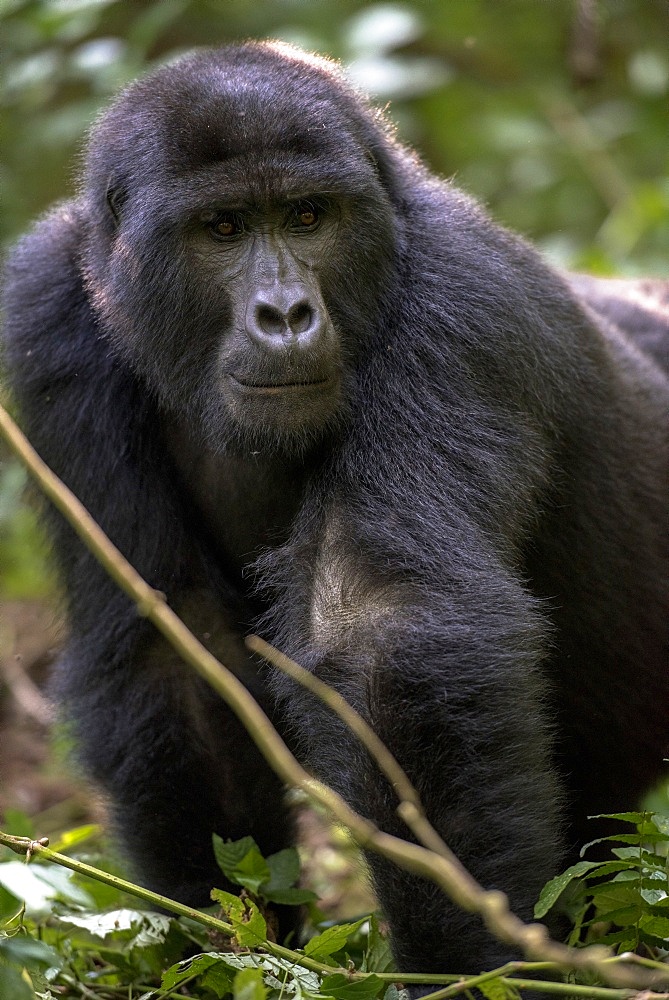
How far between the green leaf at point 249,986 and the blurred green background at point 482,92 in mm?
4342

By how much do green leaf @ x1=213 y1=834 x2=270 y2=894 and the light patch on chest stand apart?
685 mm

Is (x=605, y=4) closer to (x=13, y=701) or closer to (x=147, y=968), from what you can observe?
(x=13, y=701)

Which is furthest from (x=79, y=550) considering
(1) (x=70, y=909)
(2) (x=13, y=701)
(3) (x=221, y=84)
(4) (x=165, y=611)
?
(2) (x=13, y=701)

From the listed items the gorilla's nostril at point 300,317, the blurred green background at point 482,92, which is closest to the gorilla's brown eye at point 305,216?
the gorilla's nostril at point 300,317

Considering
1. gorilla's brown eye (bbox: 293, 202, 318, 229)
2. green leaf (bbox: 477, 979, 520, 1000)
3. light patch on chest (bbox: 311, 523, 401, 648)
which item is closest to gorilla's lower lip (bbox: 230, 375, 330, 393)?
light patch on chest (bbox: 311, 523, 401, 648)

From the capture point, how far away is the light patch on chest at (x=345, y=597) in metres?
2.96

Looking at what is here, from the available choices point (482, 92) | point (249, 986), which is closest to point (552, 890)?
point (249, 986)

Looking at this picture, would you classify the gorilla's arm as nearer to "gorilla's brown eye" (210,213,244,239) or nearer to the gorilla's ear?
the gorilla's ear

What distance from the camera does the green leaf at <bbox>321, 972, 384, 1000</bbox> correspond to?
2623 mm

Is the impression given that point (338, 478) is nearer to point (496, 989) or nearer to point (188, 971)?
point (188, 971)

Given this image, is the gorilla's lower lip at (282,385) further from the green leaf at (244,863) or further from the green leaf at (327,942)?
the green leaf at (327,942)

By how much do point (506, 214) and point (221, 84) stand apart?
5.25 m

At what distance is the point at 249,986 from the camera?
95.6 inches

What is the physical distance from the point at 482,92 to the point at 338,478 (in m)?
6.03
